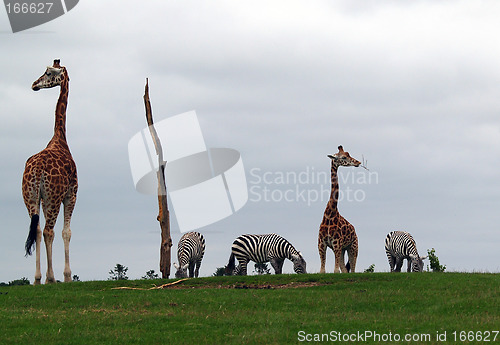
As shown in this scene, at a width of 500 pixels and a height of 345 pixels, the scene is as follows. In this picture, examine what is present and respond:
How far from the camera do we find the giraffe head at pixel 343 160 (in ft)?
92.6

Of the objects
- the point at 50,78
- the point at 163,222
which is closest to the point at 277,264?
the point at 163,222

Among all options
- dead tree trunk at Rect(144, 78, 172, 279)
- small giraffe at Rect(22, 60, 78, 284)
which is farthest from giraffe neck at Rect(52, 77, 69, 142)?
dead tree trunk at Rect(144, 78, 172, 279)

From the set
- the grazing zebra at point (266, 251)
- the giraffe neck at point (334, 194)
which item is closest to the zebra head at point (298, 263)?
the grazing zebra at point (266, 251)

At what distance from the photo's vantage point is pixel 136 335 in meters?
16.2

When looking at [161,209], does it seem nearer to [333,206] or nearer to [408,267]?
[333,206]

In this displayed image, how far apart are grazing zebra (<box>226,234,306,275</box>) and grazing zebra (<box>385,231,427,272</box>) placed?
5.31m

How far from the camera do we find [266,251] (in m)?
32.6

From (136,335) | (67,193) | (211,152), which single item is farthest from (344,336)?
(211,152)

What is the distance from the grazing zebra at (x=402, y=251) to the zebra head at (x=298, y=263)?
5329 mm

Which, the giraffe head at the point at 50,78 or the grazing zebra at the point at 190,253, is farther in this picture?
the grazing zebra at the point at 190,253

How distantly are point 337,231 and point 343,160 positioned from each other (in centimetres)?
306

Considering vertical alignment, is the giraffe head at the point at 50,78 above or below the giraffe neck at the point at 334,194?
above

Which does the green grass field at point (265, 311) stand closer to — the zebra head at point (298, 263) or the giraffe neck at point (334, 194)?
the giraffe neck at point (334, 194)

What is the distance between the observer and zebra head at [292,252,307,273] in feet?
105
